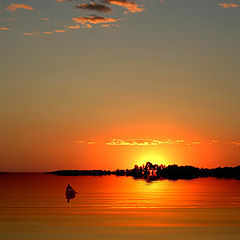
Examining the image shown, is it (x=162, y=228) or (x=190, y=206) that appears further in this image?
(x=190, y=206)

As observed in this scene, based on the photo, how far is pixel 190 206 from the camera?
7569 cm

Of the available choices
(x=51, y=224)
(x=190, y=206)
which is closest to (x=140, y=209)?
(x=190, y=206)

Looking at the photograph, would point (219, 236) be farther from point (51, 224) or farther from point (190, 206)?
point (190, 206)

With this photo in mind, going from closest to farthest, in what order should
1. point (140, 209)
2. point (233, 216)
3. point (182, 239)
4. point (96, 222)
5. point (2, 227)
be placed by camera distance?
point (182, 239) < point (2, 227) < point (96, 222) < point (233, 216) < point (140, 209)

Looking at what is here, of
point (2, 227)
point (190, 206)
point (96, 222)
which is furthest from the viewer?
point (190, 206)

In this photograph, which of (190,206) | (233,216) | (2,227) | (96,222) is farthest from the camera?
(190,206)

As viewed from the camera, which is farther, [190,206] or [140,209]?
[190,206]

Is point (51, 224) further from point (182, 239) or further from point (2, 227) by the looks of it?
point (182, 239)

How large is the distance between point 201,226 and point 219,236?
7042 millimetres

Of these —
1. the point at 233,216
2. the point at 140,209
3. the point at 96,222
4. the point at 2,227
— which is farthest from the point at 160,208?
the point at 2,227

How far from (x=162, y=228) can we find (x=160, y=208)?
21253 millimetres

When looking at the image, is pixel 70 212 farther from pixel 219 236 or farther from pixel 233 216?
pixel 219 236

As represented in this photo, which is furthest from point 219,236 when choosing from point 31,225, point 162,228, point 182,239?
point 31,225

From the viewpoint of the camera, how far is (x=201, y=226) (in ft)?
171
